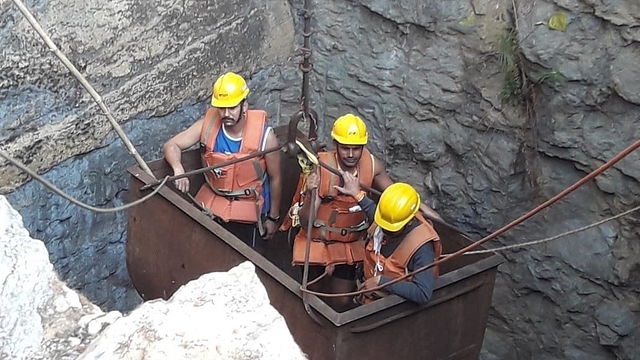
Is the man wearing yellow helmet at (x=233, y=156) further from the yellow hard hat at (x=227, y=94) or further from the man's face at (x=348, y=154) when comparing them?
the man's face at (x=348, y=154)

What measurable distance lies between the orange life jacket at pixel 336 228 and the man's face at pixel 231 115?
1.88 feet

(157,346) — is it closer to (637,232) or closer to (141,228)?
(141,228)

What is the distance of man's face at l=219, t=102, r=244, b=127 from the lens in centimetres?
527

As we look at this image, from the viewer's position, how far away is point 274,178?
554cm

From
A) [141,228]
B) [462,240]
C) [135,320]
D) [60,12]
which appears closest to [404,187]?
[462,240]

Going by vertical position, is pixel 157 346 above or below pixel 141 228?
above

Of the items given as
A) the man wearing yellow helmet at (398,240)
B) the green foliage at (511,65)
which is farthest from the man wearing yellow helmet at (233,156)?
the green foliage at (511,65)

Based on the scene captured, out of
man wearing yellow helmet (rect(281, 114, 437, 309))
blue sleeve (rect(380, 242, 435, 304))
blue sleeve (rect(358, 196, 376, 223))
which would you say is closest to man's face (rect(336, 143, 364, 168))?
man wearing yellow helmet (rect(281, 114, 437, 309))

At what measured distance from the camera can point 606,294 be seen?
232 inches

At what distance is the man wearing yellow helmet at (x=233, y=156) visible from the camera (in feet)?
17.3

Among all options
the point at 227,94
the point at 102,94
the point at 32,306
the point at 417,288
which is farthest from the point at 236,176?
the point at 32,306

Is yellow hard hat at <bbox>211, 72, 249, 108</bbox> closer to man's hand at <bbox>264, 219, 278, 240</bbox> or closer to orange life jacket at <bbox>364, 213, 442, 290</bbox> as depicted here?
man's hand at <bbox>264, 219, 278, 240</bbox>

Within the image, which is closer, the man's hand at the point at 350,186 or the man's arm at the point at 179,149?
the man's hand at the point at 350,186

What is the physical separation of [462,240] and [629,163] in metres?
1.32
